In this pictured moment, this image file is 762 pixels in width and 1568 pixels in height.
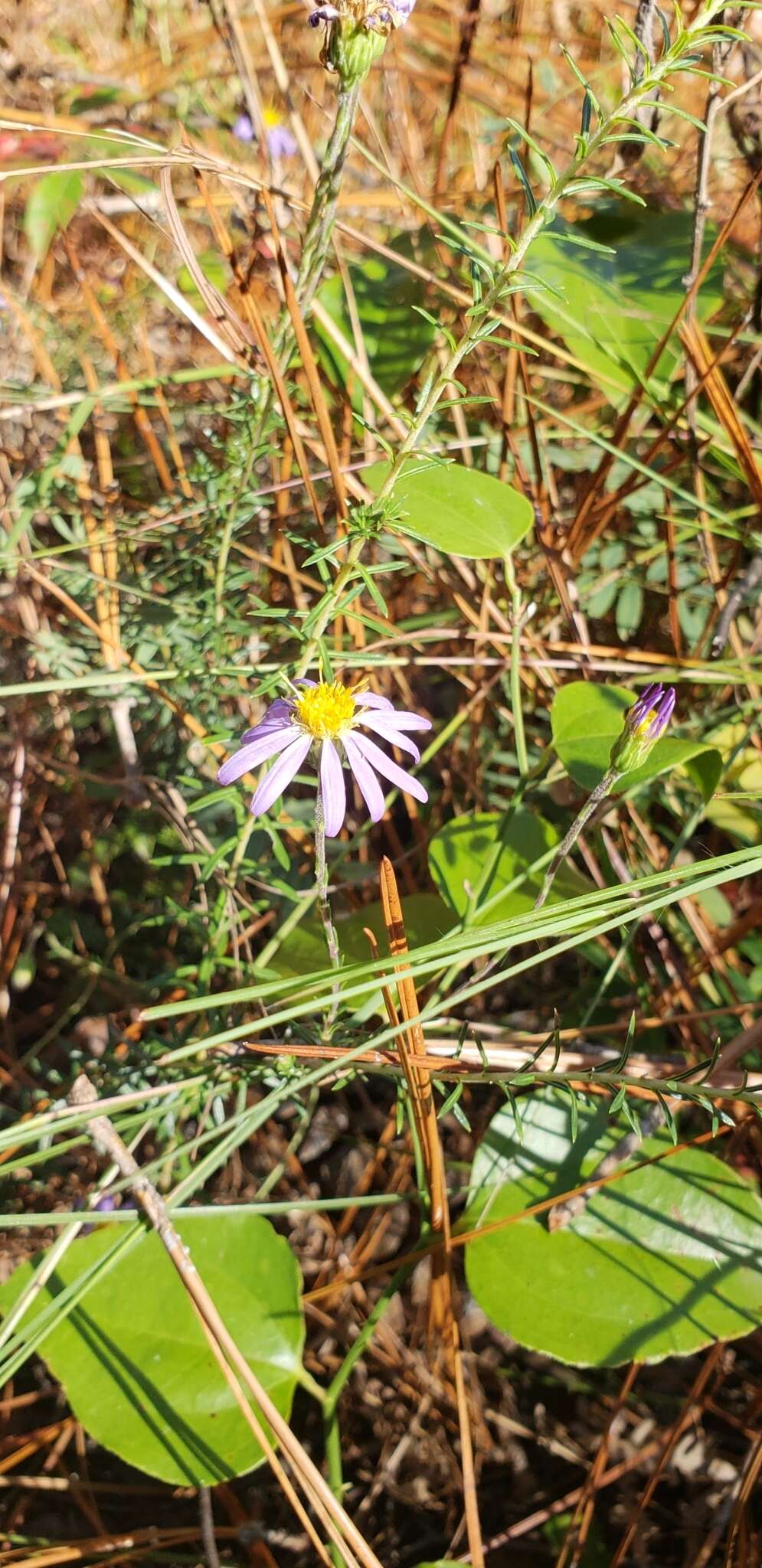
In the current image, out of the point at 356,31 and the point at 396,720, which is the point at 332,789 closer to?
the point at 396,720

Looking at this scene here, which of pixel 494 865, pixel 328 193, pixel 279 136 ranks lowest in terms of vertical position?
pixel 494 865

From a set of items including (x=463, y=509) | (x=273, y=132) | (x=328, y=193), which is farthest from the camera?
(x=273, y=132)

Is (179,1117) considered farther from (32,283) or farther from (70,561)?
(32,283)

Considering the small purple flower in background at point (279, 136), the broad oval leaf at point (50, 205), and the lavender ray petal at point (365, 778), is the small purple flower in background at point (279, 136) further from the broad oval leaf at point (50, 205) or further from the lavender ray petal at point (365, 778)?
the lavender ray petal at point (365, 778)

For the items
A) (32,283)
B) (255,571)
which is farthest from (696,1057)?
(32,283)

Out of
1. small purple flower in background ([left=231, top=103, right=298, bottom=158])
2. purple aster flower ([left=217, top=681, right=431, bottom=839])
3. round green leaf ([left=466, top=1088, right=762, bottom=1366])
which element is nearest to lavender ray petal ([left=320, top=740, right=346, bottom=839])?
purple aster flower ([left=217, top=681, right=431, bottom=839])

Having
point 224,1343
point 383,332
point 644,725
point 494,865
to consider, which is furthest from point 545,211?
point 224,1343
